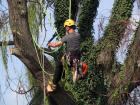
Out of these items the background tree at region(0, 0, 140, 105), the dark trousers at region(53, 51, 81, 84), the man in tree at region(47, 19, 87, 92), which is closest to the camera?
the man in tree at region(47, 19, 87, 92)

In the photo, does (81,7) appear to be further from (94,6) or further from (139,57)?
(139,57)

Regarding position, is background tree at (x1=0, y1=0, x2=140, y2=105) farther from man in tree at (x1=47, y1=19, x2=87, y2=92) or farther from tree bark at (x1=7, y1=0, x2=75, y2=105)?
man in tree at (x1=47, y1=19, x2=87, y2=92)

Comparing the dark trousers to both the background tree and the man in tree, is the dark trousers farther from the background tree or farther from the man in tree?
the background tree

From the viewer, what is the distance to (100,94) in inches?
573

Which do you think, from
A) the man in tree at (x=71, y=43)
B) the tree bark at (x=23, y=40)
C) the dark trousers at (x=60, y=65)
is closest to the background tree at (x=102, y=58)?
the tree bark at (x=23, y=40)

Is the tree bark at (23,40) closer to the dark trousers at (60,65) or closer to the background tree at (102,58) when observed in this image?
the dark trousers at (60,65)

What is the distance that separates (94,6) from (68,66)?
14.3 ft

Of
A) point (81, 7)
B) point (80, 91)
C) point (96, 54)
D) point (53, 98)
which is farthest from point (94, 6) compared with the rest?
point (53, 98)

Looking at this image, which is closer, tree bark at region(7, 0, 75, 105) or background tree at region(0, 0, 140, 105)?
tree bark at region(7, 0, 75, 105)

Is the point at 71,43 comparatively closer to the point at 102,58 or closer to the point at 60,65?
the point at 60,65

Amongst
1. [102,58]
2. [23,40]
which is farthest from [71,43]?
[102,58]

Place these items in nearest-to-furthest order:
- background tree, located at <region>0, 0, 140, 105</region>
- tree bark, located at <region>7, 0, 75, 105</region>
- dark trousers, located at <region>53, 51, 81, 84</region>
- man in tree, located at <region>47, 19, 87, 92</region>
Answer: man in tree, located at <region>47, 19, 87, 92</region> < dark trousers, located at <region>53, 51, 81, 84</region> < tree bark, located at <region>7, 0, 75, 105</region> < background tree, located at <region>0, 0, 140, 105</region>

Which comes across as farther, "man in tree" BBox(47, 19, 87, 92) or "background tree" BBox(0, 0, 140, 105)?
"background tree" BBox(0, 0, 140, 105)

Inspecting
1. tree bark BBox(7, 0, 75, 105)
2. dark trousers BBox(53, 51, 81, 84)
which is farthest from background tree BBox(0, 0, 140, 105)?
dark trousers BBox(53, 51, 81, 84)
